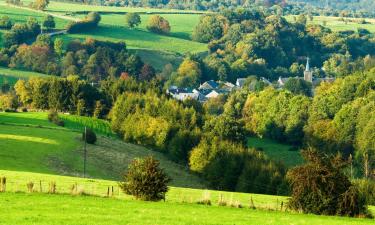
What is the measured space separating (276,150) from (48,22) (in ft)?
302

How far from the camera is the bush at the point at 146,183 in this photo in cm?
3788

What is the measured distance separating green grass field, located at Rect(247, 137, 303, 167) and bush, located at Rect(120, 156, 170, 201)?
6604 cm

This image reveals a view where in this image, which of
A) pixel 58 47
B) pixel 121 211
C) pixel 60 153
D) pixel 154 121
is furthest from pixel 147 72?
pixel 121 211

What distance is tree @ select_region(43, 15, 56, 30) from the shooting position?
193250 mm

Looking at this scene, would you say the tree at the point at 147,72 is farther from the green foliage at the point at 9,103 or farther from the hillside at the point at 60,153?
the hillside at the point at 60,153

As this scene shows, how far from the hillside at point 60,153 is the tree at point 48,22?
102 metres

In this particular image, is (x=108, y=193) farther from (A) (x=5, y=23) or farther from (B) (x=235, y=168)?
(A) (x=5, y=23)

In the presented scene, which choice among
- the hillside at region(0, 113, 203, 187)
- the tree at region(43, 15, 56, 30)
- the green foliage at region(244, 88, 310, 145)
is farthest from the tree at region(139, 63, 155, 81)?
the hillside at region(0, 113, 203, 187)

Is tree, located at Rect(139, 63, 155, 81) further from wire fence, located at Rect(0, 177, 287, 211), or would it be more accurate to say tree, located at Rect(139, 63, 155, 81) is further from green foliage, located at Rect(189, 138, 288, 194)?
wire fence, located at Rect(0, 177, 287, 211)

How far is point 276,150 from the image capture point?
378ft

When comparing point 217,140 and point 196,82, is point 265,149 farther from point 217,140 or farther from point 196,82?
point 196,82

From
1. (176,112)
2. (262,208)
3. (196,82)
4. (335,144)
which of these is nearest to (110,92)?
(176,112)

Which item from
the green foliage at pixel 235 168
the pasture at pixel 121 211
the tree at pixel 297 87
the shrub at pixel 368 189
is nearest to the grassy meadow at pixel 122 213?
the pasture at pixel 121 211

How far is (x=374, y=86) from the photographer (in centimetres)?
13700
